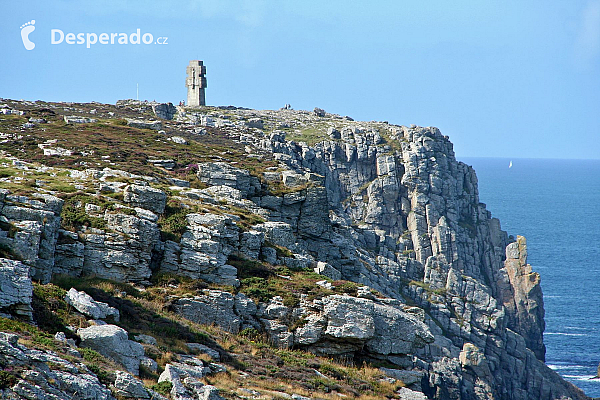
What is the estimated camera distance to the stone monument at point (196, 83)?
488 ft

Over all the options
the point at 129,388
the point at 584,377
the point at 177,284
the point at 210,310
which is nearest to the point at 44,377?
the point at 129,388

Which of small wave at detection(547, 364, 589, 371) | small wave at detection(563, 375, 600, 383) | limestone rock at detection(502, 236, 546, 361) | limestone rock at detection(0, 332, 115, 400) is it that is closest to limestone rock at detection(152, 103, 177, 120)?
limestone rock at detection(502, 236, 546, 361)

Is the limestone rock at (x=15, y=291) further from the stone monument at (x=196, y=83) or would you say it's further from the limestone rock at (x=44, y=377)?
the stone monument at (x=196, y=83)

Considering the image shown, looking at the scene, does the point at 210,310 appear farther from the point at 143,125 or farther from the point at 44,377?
the point at 143,125

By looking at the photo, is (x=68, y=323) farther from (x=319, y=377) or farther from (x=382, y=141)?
(x=382, y=141)

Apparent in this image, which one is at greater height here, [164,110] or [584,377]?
[164,110]

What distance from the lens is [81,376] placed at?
785 inches

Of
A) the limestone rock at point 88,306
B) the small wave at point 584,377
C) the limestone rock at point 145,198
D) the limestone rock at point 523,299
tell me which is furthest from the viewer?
the limestone rock at point 523,299

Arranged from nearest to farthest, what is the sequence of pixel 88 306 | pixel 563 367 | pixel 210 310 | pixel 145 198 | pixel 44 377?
pixel 44 377 < pixel 88 306 < pixel 210 310 < pixel 145 198 < pixel 563 367

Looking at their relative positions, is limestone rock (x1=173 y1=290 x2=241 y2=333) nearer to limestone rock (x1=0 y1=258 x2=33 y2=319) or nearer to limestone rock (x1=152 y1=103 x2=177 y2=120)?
limestone rock (x1=0 y1=258 x2=33 y2=319)

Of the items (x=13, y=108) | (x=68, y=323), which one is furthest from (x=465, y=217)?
(x=68, y=323)

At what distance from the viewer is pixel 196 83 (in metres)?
155

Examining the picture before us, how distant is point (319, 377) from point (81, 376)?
13.1m

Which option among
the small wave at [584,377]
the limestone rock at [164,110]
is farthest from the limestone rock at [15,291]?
the limestone rock at [164,110]
